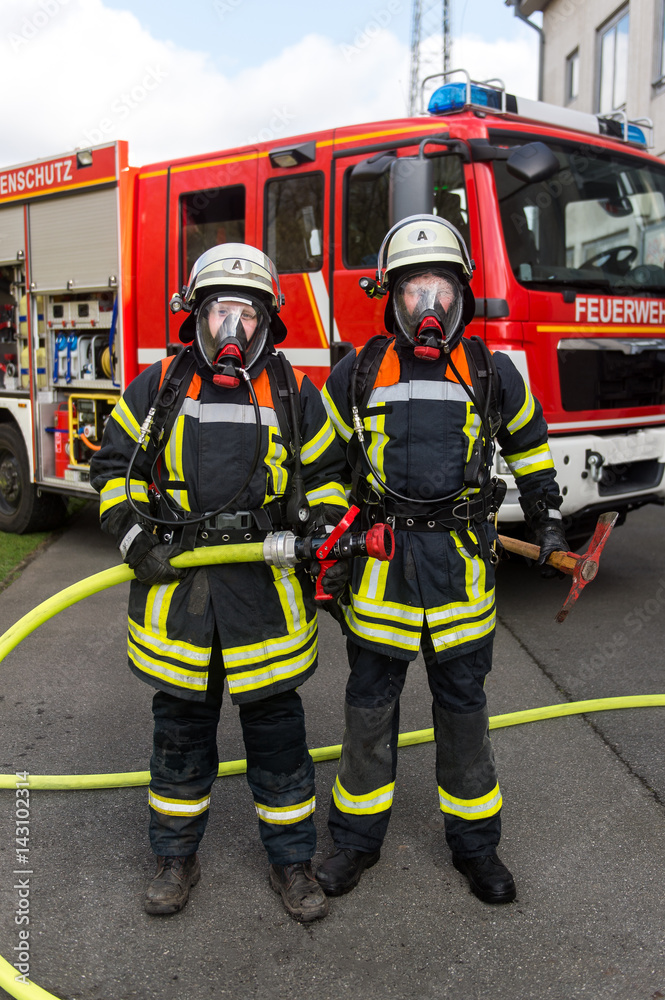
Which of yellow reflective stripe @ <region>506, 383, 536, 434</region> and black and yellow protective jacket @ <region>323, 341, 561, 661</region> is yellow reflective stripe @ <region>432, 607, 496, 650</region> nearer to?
black and yellow protective jacket @ <region>323, 341, 561, 661</region>

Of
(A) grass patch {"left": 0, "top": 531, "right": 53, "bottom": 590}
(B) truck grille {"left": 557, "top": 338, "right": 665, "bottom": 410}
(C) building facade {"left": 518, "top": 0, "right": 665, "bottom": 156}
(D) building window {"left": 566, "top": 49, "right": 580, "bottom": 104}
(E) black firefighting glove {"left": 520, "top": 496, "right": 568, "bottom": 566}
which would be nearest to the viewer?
(E) black firefighting glove {"left": 520, "top": 496, "right": 568, "bottom": 566}

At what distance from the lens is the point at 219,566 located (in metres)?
2.54

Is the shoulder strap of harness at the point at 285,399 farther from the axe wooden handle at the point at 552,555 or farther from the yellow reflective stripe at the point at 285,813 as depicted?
the yellow reflective stripe at the point at 285,813

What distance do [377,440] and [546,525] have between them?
23.7 inches

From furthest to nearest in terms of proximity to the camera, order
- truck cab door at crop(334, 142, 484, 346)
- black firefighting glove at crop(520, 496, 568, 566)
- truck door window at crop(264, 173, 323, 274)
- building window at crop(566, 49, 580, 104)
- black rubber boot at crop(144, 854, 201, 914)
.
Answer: building window at crop(566, 49, 580, 104) → truck door window at crop(264, 173, 323, 274) → truck cab door at crop(334, 142, 484, 346) → black firefighting glove at crop(520, 496, 568, 566) → black rubber boot at crop(144, 854, 201, 914)

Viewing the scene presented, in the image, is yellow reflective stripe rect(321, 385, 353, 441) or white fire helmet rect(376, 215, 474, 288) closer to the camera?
white fire helmet rect(376, 215, 474, 288)

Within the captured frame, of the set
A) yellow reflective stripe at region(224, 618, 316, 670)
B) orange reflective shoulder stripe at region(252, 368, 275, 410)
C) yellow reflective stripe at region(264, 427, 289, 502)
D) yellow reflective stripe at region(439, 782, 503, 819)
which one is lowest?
yellow reflective stripe at region(439, 782, 503, 819)

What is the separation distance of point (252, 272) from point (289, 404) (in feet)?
1.30

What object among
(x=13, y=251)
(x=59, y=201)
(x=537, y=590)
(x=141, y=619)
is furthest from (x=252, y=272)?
(x=13, y=251)

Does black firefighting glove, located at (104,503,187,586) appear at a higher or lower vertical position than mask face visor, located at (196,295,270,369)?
lower

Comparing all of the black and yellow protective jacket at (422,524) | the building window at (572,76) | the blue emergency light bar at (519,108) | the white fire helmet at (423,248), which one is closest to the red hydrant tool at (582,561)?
the black and yellow protective jacket at (422,524)

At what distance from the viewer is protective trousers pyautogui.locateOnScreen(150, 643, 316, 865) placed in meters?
2.57

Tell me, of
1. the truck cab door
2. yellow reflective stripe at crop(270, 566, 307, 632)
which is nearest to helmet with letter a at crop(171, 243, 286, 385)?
yellow reflective stripe at crop(270, 566, 307, 632)

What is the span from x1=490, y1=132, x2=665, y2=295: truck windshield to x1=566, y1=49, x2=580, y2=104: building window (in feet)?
42.4
